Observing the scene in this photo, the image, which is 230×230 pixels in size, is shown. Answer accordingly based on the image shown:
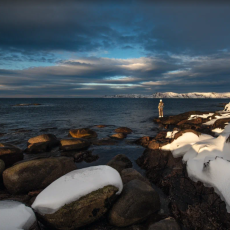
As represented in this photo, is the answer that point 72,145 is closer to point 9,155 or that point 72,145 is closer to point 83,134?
point 83,134

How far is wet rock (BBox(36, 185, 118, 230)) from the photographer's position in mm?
4922

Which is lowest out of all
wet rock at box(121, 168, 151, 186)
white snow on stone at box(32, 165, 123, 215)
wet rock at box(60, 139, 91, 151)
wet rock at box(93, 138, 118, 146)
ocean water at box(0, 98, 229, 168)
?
ocean water at box(0, 98, 229, 168)

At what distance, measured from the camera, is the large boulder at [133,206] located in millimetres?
5301

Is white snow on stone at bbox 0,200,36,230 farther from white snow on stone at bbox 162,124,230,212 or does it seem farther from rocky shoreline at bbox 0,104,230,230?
white snow on stone at bbox 162,124,230,212

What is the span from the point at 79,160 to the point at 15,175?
4955 mm

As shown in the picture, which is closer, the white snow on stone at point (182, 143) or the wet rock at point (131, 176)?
the wet rock at point (131, 176)

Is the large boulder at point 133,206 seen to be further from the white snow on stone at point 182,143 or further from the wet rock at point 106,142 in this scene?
the wet rock at point 106,142

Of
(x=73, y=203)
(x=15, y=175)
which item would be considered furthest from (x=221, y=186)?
(x=15, y=175)

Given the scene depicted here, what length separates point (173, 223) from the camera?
5.17m

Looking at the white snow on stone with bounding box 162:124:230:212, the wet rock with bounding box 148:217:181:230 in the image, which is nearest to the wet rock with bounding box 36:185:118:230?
the wet rock with bounding box 148:217:181:230

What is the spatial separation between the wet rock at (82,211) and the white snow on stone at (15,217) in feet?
1.66

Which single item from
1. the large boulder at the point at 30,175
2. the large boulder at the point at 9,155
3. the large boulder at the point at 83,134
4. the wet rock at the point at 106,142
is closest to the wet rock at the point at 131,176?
the large boulder at the point at 30,175

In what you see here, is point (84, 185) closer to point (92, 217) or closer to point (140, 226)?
point (92, 217)

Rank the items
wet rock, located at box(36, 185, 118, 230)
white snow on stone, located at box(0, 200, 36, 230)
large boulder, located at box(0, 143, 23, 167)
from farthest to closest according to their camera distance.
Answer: large boulder, located at box(0, 143, 23, 167)
wet rock, located at box(36, 185, 118, 230)
white snow on stone, located at box(0, 200, 36, 230)
